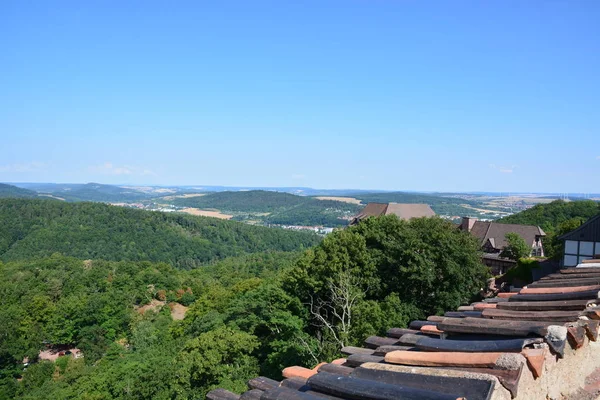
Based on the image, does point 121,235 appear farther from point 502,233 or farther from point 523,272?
point 523,272

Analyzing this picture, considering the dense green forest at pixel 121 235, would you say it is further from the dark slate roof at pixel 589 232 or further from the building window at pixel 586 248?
the building window at pixel 586 248

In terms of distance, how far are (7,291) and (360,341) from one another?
5625 cm

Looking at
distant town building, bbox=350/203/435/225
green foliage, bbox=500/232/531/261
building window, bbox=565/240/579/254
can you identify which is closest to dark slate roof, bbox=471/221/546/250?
green foliage, bbox=500/232/531/261

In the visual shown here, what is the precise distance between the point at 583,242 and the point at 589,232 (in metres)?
0.54

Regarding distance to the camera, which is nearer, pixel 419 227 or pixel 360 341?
pixel 360 341

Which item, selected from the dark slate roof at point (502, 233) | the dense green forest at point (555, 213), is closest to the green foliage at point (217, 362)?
the dark slate roof at point (502, 233)

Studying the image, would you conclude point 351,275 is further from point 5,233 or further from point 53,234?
point 5,233

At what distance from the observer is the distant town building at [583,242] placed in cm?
2072

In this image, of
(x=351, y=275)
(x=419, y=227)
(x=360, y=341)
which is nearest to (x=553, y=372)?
(x=360, y=341)

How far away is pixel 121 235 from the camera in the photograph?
108688 mm

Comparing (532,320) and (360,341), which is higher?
(532,320)

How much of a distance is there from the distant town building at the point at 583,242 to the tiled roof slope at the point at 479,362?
64.2 ft

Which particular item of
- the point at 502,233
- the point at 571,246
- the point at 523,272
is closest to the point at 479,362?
the point at 571,246

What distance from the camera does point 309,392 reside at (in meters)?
3.14
